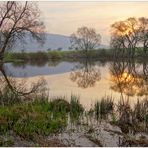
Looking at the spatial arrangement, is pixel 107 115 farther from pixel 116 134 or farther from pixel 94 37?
pixel 94 37

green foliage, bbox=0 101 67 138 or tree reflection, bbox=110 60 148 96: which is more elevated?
green foliage, bbox=0 101 67 138

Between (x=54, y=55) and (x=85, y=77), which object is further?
(x=54, y=55)

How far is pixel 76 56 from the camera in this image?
10506cm

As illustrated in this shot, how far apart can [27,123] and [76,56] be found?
95791 mm

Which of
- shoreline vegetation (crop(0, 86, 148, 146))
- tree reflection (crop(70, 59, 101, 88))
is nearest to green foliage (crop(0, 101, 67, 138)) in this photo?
shoreline vegetation (crop(0, 86, 148, 146))

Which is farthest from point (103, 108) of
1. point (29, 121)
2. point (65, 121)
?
point (29, 121)

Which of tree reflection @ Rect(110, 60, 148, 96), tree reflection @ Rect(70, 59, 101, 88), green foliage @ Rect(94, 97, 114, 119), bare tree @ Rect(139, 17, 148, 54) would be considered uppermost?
bare tree @ Rect(139, 17, 148, 54)

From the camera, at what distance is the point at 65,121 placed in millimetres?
10445

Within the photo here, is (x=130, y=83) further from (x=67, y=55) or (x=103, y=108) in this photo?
(x=67, y=55)

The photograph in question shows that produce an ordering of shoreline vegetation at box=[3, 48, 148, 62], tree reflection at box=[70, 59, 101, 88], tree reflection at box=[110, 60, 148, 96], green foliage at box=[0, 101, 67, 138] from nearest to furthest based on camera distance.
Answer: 1. green foliage at box=[0, 101, 67, 138]
2. tree reflection at box=[110, 60, 148, 96]
3. tree reflection at box=[70, 59, 101, 88]
4. shoreline vegetation at box=[3, 48, 148, 62]

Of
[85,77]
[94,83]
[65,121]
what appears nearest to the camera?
[65,121]

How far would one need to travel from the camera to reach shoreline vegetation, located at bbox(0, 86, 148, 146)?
8.84 m

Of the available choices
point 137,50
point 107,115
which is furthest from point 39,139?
point 137,50

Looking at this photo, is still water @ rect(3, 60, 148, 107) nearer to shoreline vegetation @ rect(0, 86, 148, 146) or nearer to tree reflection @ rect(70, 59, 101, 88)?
tree reflection @ rect(70, 59, 101, 88)
